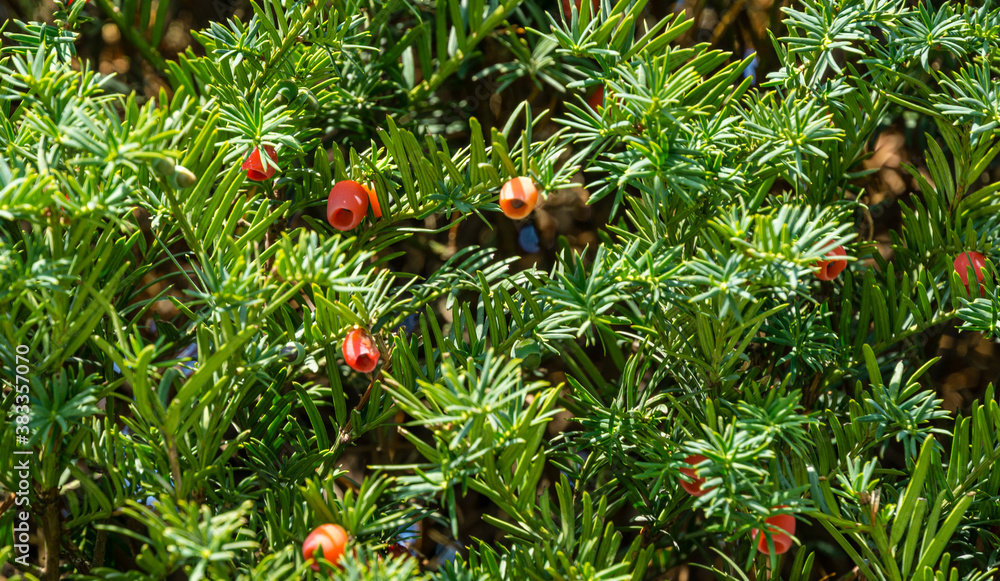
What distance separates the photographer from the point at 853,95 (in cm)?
66

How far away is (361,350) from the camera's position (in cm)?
52

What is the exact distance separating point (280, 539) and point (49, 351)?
18 cm

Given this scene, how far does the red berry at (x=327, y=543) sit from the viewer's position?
45 centimetres

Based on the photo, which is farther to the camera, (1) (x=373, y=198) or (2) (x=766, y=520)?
(1) (x=373, y=198)

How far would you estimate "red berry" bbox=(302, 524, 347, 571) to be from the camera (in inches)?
17.6

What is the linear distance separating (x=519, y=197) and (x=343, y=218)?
5.8 inches

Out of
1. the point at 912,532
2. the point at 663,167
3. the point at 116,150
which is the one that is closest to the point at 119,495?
the point at 116,150

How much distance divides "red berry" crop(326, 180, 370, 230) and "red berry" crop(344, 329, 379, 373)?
99 millimetres

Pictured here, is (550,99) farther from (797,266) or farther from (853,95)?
(797,266)

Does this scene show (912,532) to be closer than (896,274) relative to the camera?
Yes

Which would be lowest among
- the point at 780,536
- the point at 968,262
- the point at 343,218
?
the point at 780,536

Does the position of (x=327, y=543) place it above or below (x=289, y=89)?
below

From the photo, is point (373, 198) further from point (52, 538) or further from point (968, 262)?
point (968, 262)

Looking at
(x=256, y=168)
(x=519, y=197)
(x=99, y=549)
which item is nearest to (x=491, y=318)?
(x=519, y=197)
